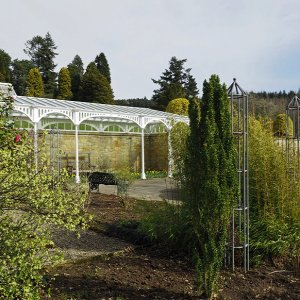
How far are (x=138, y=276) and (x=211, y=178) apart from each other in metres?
1.47

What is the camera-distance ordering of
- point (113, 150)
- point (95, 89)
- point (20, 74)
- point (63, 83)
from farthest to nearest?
1. point (20, 74)
2. point (63, 83)
3. point (95, 89)
4. point (113, 150)

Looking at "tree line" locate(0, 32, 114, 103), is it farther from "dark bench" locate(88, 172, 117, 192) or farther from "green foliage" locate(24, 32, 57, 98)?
"dark bench" locate(88, 172, 117, 192)

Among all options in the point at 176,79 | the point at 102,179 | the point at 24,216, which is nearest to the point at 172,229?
the point at 24,216

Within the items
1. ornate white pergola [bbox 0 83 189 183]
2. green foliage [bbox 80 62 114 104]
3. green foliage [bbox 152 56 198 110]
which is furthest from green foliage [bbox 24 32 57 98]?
ornate white pergola [bbox 0 83 189 183]

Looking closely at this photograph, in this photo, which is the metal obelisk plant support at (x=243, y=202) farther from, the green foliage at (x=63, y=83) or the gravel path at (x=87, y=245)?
the green foliage at (x=63, y=83)

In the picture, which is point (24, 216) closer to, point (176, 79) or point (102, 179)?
point (102, 179)

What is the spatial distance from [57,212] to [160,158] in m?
19.1

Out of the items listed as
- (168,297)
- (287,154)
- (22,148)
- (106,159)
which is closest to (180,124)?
(287,154)

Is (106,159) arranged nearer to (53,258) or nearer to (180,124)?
(180,124)

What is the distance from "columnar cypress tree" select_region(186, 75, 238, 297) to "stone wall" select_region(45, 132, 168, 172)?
1510 cm

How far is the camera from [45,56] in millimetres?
38312

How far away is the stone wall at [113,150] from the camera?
19.5 meters

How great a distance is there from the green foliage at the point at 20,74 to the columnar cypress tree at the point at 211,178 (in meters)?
33.7

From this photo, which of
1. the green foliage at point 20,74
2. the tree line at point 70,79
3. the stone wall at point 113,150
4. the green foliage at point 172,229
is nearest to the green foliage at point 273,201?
the green foliage at point 172,229
